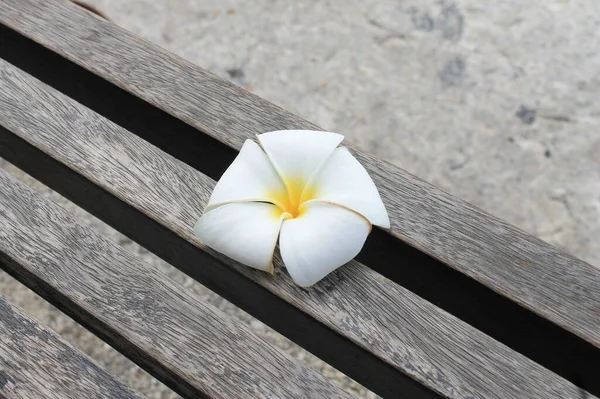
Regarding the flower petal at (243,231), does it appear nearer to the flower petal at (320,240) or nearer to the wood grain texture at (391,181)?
the flower petal at (320,240)

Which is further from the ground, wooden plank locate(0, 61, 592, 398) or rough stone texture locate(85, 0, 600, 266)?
rough stone texture locate(85, 0, 600, 266)

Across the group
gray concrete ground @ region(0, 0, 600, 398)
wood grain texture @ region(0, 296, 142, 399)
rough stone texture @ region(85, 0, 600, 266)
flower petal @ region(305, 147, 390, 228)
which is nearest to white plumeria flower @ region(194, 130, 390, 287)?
flower petal @ region(305, 147, 390, 228)

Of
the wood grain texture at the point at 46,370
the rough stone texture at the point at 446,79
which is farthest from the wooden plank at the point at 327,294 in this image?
the rough stone texture at the point at 446,79

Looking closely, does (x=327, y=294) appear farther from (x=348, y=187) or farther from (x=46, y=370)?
(x=46, y=370)

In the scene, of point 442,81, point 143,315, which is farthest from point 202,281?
point 442,81

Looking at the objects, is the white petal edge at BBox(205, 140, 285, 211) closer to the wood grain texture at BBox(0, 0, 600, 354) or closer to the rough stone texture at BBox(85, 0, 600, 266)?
the wood grain texture at BBox(0, 0, 600, 354)

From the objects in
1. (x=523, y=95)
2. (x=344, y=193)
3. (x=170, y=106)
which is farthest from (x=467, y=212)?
(x=523, y=95)

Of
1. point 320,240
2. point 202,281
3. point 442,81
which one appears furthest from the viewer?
point 442,81
